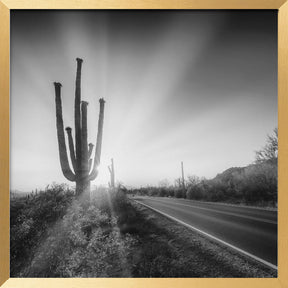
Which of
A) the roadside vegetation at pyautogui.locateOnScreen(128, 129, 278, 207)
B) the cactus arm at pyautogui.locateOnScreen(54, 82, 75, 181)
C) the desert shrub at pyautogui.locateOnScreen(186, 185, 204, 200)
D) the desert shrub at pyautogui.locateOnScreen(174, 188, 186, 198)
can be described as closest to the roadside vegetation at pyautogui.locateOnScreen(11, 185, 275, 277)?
the cactus arm at pyautogui.locateOnScreen(54, 82, 75, 181)

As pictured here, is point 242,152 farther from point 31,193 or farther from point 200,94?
point 31,193

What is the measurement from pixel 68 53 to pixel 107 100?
1.03 meters

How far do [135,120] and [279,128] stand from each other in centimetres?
226

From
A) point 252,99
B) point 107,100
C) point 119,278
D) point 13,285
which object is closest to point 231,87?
point 252,99

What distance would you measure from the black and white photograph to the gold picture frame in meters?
0.11

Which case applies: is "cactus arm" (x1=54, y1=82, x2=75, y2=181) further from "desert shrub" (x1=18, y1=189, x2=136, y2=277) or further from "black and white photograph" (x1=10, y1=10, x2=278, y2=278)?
"desert shrub" (x1=18, y1=189, x2=136, y2=277)

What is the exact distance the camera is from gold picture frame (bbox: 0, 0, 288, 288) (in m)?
2.88

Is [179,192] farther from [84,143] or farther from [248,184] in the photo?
[84,143]

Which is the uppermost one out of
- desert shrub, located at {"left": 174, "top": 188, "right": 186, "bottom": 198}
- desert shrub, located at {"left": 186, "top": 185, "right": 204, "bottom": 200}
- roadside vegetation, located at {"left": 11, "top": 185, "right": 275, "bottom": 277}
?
roadside vegetation, located at {"left": 11, "top": 185, "right": 275, "bottom": 277}

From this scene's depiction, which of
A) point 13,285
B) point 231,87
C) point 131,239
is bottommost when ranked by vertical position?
point 13,285

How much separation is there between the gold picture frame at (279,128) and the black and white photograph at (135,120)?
0.11m

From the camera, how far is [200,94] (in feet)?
12.8

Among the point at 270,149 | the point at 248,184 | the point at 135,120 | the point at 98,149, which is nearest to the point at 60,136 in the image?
the point at 98,149

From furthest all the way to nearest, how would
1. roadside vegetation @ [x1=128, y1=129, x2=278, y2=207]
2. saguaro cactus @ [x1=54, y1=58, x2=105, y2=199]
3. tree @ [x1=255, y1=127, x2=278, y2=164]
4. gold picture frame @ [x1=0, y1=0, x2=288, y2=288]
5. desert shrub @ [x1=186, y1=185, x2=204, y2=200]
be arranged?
desert shrub @ [x1=186, y1=185, x2=204, y2=200]
saguaro cactus @ [x1=54, y1=58, x2=105, y2=199]
roadside vegetation @ [x1=128, y1=129, x2=278, y2=207]
tree @ [x1=255, y1=127, x2=278, y2=164]
gold picture frame @ [x1=0, y1=0, x2=288, y2=288]
